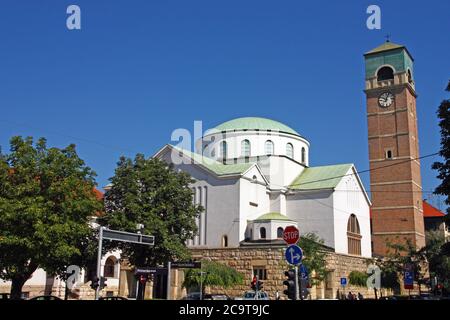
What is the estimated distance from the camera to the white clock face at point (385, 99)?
63.1 m

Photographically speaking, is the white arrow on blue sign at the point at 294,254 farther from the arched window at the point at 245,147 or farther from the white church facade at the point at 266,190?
the arched window at the point at 245,147

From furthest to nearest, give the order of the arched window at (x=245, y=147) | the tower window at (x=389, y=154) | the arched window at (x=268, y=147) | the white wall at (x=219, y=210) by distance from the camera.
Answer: the tower window at (x=389, y=154), the arched window at (x=245, y=147), the arched window at (x=268, y=147), the white wall at (x=219, y=210)

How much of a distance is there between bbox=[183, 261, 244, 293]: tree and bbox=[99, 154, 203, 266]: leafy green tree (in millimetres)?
8469

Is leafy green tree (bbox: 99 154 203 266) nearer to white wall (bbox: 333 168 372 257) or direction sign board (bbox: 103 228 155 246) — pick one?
direction sign board (bbox: 103 228 155 246)

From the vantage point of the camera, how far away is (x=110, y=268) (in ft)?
168

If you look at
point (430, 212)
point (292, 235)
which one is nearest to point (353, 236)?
point (430, 212)

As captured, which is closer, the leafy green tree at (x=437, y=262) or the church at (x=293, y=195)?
the church at (x=293, y=195)

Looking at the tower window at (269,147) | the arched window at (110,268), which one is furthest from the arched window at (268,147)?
the arched window at (110,268)

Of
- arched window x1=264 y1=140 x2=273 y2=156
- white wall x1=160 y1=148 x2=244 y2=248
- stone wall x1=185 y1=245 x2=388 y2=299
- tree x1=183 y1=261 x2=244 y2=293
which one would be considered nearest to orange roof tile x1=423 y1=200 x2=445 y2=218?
arched window x1=264 y1=140 x2=273 y2=156

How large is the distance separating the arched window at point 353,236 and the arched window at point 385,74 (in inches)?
725

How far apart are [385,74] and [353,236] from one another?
21.3 meters

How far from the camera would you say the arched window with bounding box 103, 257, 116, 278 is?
5056cm
